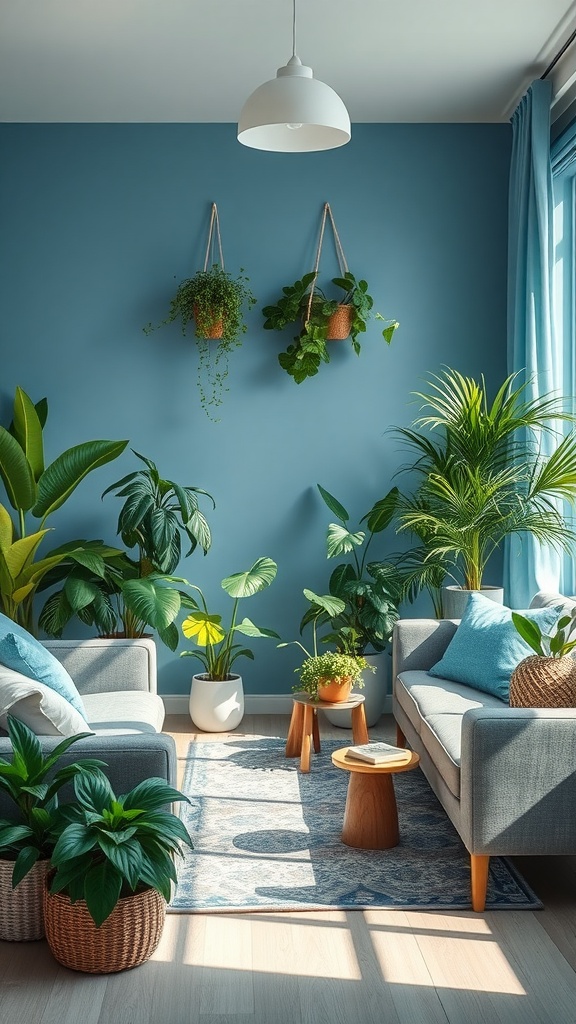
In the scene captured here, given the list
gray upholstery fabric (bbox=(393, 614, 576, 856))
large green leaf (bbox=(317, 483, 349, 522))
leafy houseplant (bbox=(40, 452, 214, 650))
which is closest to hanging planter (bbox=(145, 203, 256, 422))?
leafy houseplant (bbox=(40, 452, 214, 650))

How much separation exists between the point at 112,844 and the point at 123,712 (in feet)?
3.39

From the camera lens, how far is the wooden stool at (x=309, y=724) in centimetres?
413

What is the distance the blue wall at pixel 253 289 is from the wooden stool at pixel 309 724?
0.98 m

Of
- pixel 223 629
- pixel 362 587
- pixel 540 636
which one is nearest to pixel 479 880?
pixel 540 636

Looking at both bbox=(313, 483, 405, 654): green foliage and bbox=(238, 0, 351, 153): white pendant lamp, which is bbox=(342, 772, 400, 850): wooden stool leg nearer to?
bbox=(313, 483, 405, 654): green foliage

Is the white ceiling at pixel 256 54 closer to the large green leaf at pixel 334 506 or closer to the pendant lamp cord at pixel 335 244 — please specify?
the pendant lamp cord at pixel 335 244

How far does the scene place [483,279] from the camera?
5.20 m

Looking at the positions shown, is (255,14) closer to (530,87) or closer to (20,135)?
(530,87)

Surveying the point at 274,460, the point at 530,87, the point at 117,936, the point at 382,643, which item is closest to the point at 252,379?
the point at 274,460

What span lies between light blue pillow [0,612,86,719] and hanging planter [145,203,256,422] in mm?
2211

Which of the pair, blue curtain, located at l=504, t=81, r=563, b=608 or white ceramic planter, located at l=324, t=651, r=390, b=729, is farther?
white ceramic planter, located at l=324, t=651, r=390, b=729

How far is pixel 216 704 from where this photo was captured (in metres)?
4.80

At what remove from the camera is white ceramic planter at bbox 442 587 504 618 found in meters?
4.54

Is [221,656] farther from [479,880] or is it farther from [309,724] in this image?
[479,880]
